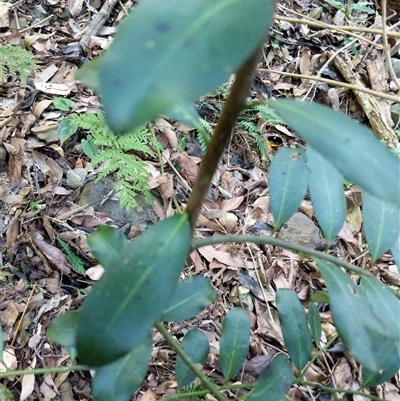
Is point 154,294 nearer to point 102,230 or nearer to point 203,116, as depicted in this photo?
point 102,230

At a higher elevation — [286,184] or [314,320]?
[286,184]

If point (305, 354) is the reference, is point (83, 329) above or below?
above

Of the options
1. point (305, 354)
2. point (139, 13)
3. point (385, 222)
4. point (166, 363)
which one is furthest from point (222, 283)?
point (139, 13)

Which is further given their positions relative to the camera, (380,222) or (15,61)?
(15,61)

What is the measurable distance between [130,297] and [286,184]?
0.35 meters

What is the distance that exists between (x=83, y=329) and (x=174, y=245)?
0.14 meters

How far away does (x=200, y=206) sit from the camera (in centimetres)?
57

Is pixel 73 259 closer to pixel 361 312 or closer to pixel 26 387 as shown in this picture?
pixel 26 387

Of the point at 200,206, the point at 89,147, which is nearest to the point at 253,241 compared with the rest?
the point at 200,206

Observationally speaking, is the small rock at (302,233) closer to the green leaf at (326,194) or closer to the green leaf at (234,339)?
the green leaf at (234,339)

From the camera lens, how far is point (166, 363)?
1.37 meters

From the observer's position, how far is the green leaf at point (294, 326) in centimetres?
85

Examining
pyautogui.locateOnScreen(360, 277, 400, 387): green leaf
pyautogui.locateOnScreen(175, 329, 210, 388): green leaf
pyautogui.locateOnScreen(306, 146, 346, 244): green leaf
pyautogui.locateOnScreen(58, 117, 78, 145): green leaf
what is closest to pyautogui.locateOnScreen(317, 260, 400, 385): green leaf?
pyautogui.locateOnScreen(360, 277, 400, 387): green leaf

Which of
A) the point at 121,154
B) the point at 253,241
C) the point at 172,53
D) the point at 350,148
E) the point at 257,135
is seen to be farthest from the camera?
the point at 257,135
